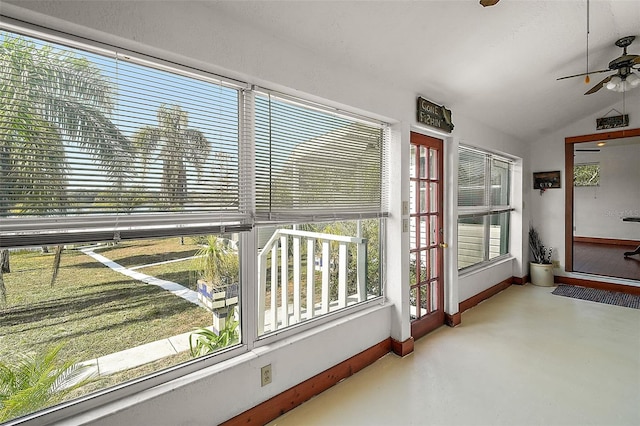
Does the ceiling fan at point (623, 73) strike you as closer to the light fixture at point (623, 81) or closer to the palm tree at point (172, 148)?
the light fixture at point (623, 81)

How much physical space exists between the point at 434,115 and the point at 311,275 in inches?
74.1

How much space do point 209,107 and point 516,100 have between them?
3384mm

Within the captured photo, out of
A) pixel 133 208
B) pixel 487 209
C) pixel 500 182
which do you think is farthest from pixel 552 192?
pixel 133 208

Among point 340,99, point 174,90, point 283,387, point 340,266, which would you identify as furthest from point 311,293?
point 174,90

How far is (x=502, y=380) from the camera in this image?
2299mm

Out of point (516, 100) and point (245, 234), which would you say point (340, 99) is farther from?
point (516, 100)

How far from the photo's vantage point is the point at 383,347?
8.64 ft

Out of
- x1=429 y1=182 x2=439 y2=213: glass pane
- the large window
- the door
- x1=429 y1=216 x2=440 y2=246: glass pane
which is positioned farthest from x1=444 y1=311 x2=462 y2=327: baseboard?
the large window

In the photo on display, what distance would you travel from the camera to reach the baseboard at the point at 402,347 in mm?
2645

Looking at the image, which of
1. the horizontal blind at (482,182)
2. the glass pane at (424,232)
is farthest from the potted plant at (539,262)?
the glass pane at (424,232)

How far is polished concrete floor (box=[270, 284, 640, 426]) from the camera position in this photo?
6.32 feet

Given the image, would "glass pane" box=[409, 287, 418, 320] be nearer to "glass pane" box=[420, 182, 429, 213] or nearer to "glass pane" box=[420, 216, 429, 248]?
"glass pane" box=[420, 216, 429, 248]

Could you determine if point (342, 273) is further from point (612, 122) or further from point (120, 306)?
point (612, 122)

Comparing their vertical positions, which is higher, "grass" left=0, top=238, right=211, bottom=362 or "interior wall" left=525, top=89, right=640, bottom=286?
"interior wall" left=525, top=89, right=640, bottom=286
